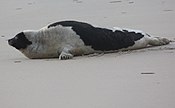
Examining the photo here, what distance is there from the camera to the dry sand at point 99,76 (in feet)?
11.9

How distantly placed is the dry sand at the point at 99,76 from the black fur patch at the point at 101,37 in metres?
0.14

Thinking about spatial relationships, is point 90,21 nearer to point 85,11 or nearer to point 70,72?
point 85,11

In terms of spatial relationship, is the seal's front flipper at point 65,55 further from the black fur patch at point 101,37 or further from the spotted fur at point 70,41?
the black fur patch at point 101,37

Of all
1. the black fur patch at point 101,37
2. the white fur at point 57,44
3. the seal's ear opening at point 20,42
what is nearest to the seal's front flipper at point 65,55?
the white fur at point 57,44

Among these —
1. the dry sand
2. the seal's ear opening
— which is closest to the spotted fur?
the seal's ear opening

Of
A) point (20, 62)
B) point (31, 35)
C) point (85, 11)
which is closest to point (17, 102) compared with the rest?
point (20, 62)

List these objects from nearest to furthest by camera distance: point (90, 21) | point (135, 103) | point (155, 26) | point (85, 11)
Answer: point (135, 103) → point (155, 26) → point (90, 21) → point (85, 11)

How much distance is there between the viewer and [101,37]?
5641 millimetres

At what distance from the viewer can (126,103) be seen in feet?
11.5

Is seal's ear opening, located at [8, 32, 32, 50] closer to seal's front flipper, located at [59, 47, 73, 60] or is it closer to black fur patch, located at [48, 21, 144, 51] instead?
black fur patch, located at [48, 21, 144, 51]

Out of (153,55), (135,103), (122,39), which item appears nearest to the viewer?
(135,103)

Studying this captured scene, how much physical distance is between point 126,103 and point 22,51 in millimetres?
2446

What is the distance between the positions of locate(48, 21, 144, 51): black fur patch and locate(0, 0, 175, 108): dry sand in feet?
0.47

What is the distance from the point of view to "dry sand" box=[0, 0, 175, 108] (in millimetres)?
3621
